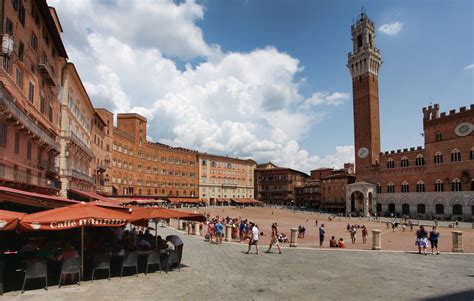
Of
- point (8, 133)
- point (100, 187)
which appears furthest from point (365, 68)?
point (8, 133)

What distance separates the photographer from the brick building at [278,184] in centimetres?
10294

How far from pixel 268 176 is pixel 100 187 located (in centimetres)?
6284

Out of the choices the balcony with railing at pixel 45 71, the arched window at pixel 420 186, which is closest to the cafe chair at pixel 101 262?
the balcony with railing at pixel 45 71

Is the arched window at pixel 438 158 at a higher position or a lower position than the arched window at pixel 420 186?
higher

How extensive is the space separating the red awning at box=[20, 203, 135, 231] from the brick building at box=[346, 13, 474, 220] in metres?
57.9

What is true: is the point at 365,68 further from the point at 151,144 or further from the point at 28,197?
the point at 28,197

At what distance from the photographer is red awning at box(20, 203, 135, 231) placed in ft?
28.7

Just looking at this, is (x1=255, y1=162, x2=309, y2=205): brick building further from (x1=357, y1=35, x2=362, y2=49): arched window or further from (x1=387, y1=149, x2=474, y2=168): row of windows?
(x1=357, y1=35, x2=362, y2=49): arched window

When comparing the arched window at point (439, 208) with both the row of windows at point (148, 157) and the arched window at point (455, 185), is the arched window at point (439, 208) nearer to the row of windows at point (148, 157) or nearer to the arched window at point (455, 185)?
the arched window at point (455, 185)

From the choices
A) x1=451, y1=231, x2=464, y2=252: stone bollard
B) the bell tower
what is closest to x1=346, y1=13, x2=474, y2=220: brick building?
the bell tower

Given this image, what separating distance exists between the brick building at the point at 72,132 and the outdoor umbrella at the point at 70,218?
69.8ft

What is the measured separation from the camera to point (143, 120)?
76.8 metres

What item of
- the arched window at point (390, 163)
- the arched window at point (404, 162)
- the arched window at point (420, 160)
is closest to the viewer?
the arched window at point (420, 160)

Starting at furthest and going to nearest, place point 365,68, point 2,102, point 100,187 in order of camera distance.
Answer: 1. point 365,68
2. point 100,187
3. point 2,102
